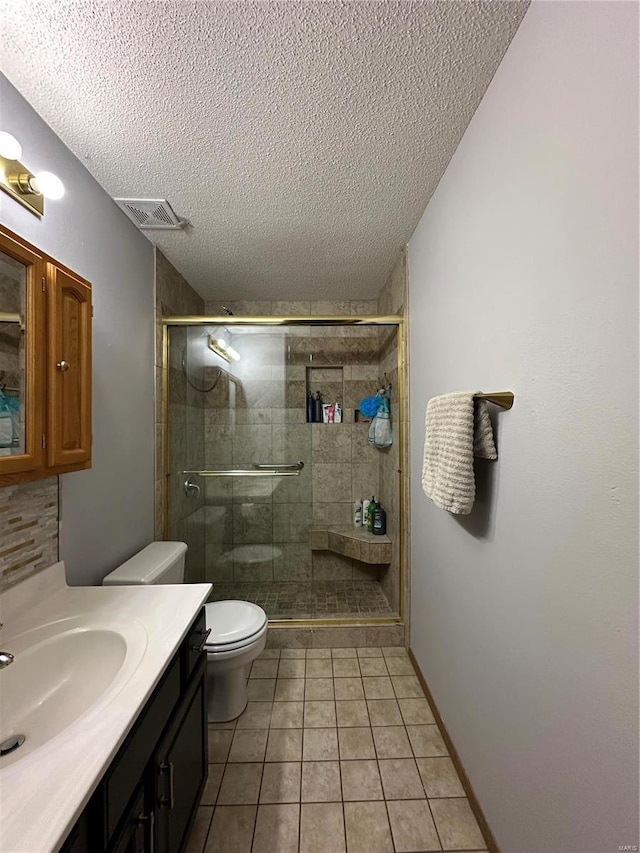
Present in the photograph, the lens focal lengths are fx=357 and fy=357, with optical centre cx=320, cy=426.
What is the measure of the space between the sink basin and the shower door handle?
1.25 meters

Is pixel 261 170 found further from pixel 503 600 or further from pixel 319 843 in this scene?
pixel 319 843

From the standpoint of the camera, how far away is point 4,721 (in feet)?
2.70

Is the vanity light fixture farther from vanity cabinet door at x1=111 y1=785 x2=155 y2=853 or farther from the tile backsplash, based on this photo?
vanity cabinet door at x1=111 y1=785 x2=155 y2=853

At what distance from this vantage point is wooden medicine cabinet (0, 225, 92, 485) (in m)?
0.94

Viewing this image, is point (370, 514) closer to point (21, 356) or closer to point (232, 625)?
point (232, 625)

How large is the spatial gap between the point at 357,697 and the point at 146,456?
1660 millimetres

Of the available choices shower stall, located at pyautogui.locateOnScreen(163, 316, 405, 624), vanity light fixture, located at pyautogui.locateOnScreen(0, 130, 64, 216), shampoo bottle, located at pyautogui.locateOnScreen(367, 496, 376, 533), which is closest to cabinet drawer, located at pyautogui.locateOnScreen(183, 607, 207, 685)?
shower stall, located at pyautogui.locateOnScreen(163, 316, 405, 624)

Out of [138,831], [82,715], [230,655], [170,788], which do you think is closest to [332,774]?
[230,655]

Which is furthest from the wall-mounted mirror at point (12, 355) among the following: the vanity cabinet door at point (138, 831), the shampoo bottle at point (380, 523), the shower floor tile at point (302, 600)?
the shampoo bottle at point (380, 523)

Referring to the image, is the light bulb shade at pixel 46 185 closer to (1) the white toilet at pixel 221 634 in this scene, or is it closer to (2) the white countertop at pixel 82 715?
(2) the white countertop at pixel 82 715

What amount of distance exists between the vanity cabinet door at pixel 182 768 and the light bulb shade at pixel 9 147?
1.67m

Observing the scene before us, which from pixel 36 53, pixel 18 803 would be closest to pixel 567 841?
pixel 18 803

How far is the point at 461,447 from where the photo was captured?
1117mm

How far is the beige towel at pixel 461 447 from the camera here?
110 centimetres
